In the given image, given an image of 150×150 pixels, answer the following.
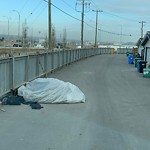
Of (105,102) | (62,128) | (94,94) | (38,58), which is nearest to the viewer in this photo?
(62,128)

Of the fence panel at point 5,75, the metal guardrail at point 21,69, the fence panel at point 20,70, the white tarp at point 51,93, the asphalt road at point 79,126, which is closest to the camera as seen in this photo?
the asphalt road at point 79,126

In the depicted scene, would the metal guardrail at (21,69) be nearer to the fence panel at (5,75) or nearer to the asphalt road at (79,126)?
the fence panel at (5,75)

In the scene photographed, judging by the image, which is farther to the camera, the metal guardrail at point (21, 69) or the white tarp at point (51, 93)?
the white tarp at point (51, 93)

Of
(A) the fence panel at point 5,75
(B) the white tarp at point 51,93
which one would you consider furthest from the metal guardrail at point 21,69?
(B) the white tarp at point 51,93

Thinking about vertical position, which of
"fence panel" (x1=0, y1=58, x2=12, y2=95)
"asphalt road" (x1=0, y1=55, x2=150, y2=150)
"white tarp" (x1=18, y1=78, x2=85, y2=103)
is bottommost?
"asphalt road" (x1=0, y1=55, x2=150, y2=150)

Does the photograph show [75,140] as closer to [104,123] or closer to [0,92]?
[104,123]

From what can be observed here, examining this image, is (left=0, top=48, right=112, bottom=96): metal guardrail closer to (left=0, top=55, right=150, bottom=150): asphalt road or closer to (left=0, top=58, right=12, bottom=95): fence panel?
(left=0, top=58, right=12, bottom=95): fence panel

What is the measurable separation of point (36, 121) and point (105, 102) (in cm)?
445

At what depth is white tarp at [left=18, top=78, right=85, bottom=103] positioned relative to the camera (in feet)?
42.6

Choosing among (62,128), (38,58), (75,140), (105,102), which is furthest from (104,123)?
(38,58)

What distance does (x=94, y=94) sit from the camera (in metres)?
15.8

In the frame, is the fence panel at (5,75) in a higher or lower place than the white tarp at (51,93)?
higher

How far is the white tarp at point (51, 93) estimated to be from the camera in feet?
42.6

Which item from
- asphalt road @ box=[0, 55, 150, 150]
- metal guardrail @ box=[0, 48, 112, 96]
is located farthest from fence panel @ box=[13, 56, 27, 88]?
asphalt road @ box=[0, 55, 150, 150]
